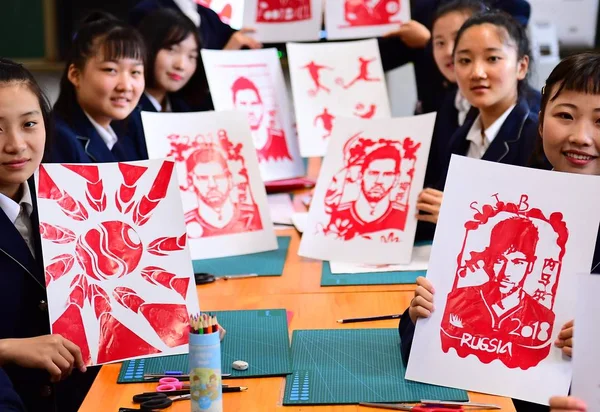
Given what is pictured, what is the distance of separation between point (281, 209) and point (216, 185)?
1.63 ft

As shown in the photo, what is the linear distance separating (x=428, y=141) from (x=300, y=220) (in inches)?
22.1

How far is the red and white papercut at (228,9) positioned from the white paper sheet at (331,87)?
0.52 meters

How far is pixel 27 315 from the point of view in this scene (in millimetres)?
1654

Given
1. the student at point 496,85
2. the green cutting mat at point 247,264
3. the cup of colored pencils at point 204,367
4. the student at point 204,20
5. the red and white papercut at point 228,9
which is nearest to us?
the cup of colored pencils at point 204,367

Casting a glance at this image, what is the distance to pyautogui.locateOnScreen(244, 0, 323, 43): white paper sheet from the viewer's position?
11.1 ft

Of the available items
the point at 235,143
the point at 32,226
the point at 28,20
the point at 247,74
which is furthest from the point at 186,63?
the point at 28,20

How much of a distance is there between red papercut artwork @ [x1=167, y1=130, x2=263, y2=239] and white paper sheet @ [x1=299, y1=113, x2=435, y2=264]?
0.65ft

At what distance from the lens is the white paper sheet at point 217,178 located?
2299mm

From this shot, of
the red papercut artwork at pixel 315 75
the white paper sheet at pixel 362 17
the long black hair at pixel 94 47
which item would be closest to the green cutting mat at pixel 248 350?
the long black hair at pixel 94 47

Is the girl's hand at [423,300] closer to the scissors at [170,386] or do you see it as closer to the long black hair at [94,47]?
the scissors at [170,386]

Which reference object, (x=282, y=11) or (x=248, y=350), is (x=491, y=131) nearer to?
(x=248, y=350)

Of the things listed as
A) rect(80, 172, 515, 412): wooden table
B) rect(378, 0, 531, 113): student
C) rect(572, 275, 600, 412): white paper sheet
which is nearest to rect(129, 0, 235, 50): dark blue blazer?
rect(378, 0, 531, 113): student

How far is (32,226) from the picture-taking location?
5.63 feet

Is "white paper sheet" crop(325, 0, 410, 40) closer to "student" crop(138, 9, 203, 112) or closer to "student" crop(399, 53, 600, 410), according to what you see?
"student" crop(138, 9, 203, 112)
